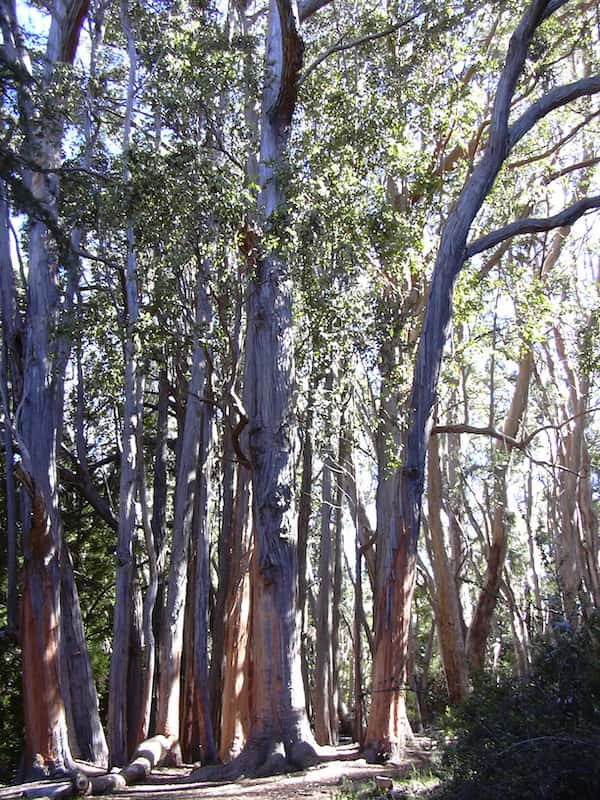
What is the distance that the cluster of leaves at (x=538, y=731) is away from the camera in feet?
17.4

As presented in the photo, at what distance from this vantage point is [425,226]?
13.1 m

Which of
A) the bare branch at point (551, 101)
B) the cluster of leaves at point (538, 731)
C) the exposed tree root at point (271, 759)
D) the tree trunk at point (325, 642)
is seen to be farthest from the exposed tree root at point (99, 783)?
the bare branch at point (551, 101)

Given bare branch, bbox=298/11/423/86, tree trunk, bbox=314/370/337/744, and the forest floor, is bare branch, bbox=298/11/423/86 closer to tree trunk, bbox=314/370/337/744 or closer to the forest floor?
tree trunk, bbox=314/370/337/744

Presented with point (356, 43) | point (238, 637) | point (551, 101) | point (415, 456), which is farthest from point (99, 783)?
point (356, 43)

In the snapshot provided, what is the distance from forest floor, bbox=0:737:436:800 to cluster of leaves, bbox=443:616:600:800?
0.86 meters

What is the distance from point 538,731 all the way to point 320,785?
341 cm

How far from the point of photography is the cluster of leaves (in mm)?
5305

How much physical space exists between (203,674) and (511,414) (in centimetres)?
684

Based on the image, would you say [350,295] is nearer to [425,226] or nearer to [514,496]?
[425,226]

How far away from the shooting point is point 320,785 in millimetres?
8641

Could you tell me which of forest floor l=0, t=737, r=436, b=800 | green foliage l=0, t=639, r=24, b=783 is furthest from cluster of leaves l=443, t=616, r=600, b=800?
green foliage l=0, t=639, r=24, b=783

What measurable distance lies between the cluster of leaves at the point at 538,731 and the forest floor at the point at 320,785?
2.83 ft

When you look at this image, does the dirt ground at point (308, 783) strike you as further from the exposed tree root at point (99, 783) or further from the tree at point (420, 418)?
the tree at point (420, 418)

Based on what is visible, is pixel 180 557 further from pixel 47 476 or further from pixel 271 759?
pixel 271 759
